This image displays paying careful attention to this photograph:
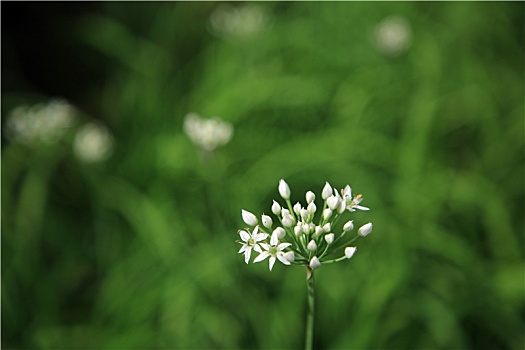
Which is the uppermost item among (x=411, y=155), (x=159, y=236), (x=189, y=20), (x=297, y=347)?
(x=189, y=20)

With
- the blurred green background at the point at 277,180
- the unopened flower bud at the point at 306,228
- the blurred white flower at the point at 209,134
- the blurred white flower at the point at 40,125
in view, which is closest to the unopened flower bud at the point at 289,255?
Answer: the unopened flower bud at the point at 306,228

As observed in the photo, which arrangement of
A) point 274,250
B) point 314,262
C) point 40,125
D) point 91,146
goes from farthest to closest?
point 91,146, point 40,125, point 274,250, point 314,262

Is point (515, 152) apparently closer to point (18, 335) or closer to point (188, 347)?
point (188, 347)

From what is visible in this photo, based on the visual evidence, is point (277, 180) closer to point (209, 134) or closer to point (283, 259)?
point (209, 134)

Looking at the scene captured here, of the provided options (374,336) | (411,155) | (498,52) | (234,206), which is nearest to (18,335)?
(234,206)

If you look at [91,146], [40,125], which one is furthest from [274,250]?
[91,146]

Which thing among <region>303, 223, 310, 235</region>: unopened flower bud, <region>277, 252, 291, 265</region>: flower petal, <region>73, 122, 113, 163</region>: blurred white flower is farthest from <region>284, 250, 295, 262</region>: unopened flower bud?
<region>73, 122, 113, 163</region>: blurred white flower
